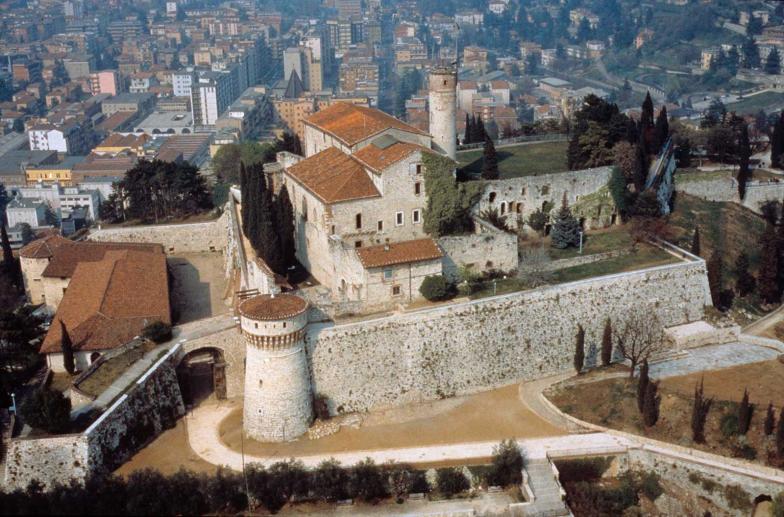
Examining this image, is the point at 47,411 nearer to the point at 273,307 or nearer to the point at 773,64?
the point at 273,307

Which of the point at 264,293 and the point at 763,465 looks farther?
the point at 264,293

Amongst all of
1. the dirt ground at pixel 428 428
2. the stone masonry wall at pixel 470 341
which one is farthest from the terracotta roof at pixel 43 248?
the stone masonry wall at pixel 470 341

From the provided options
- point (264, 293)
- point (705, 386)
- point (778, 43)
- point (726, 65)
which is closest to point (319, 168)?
point (264, 293)

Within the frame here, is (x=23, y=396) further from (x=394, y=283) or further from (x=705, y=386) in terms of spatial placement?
(x=705, y=386)

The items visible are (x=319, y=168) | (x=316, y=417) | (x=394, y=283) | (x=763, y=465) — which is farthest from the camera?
(x=319, y=168)

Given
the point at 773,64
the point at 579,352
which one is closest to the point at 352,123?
the point at 579,352

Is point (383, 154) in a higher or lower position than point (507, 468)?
higher
